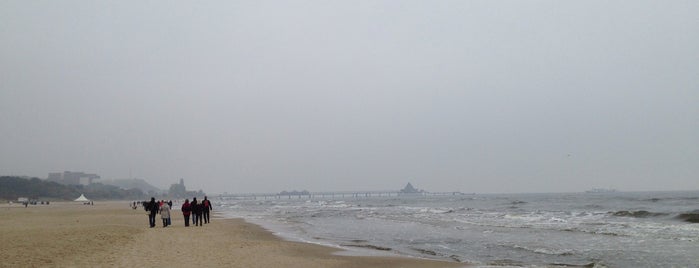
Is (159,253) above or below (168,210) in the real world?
below

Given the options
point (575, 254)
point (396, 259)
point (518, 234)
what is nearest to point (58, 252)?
point (396, 259)

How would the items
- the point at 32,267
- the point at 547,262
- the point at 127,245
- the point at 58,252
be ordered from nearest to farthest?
the point at 32,267, the point at 58,252, the point at 547,262, the point at 127,245

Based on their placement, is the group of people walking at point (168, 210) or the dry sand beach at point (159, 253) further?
the group of people walking at point (168, 210)

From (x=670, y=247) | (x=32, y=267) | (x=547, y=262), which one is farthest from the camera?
(x=670, y=247)

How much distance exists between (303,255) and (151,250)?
13.2 ft

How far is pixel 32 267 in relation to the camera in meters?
9.37

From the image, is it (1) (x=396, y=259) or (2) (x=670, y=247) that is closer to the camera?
(1) (x=396, y=259)

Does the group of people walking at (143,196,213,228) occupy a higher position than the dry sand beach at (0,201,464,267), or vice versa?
the group of people walking at (143,196,213,228)

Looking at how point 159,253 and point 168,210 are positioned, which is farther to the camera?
point 168,210

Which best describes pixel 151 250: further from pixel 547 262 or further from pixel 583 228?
pixel 583 228

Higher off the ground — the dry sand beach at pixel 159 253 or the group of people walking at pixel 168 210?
the group of people walking at pixel 168 210

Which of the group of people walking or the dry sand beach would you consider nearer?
the dry sand beach

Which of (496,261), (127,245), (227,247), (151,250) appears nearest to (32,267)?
(151,250)

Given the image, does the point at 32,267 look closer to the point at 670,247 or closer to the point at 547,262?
the point at 547,262
